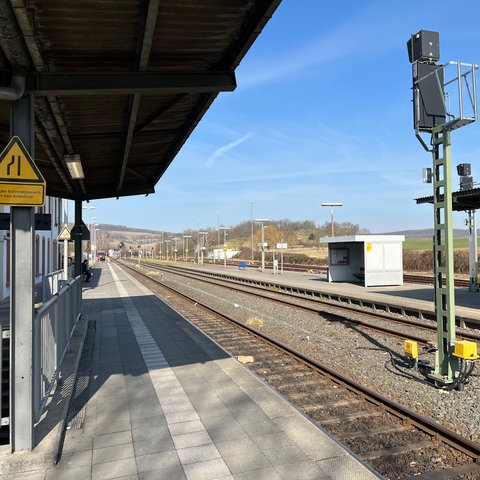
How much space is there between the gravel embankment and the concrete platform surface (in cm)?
Result: 198

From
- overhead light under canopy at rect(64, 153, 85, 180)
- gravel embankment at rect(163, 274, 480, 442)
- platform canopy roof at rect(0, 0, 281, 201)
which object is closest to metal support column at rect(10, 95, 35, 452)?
platform canopy roof at rect(0, 0, 281, 201)

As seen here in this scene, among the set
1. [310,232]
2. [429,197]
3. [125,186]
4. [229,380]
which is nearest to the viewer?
[229,380]

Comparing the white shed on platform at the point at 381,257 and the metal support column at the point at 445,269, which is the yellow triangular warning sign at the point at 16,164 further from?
the white shed on platform at the point at 381,257

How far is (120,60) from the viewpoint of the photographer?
478cm

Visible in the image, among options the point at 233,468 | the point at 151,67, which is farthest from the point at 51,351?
the point at 151,67

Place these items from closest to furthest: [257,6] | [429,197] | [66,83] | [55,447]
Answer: [257,6] → [55,447] → [66,83] → [429,197]

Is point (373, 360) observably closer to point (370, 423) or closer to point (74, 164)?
point (370, 423)

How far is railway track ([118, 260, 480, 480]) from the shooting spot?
173 inches

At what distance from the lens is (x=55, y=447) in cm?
430

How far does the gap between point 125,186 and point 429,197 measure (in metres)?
11.7

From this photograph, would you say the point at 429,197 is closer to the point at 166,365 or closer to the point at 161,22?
the point at 166,365

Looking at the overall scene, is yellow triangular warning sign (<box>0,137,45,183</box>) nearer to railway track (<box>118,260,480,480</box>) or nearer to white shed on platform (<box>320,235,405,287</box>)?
railway track (<box>118,260,480,480</box>)

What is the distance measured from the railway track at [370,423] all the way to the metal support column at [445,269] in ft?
4.85

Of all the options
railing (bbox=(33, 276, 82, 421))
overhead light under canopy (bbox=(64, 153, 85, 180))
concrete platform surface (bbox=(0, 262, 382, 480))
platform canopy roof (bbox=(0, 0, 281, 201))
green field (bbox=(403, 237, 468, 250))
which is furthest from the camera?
green field (bbox=(403, 237, 468, 250))
